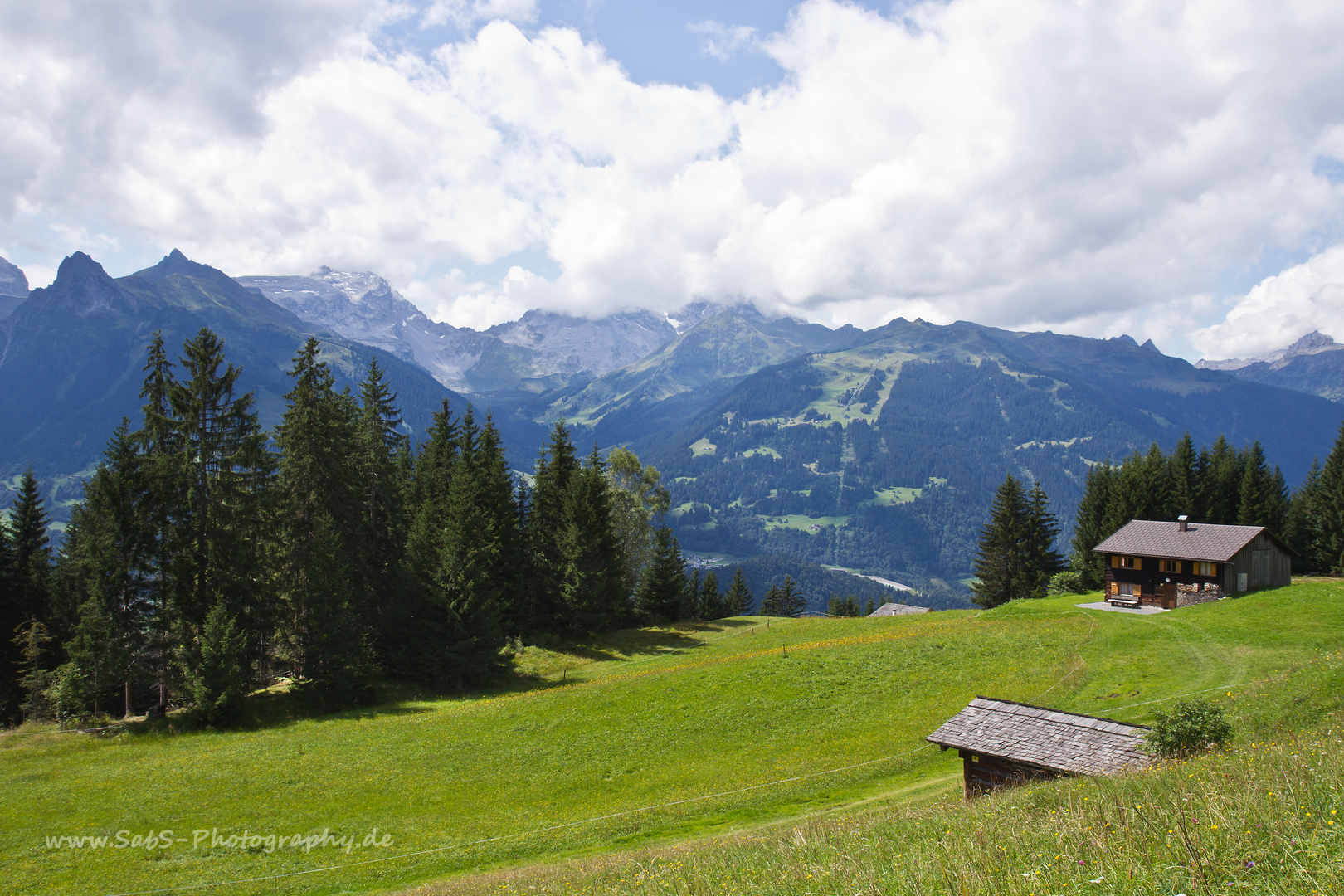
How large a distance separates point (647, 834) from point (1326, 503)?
278 ft

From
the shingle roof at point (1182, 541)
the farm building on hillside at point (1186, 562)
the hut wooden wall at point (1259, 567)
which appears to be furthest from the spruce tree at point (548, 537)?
the hut wooden wall at point (1259, 567)

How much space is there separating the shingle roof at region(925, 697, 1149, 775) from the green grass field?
233 cm

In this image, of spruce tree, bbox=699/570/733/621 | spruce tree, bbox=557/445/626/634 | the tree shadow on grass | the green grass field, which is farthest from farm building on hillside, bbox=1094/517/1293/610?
spruce tree, bbox=699/570/733/621

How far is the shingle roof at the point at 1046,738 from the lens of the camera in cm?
Answer: 1559

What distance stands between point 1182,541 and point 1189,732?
47690 millimetres

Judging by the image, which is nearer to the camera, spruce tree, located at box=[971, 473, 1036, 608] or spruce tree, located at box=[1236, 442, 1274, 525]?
spruce tree, located at box=[1236, 442, 1274, 525]

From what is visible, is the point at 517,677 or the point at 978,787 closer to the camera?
the point at 978,787

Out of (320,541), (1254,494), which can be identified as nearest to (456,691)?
(320,541)

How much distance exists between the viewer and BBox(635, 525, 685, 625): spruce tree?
70.9 meters

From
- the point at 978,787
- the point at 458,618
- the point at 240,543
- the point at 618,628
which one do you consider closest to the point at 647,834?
the point at 978,787

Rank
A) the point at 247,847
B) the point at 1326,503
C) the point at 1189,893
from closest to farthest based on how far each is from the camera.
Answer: the point at 1189,893 < the point at 247,847 < the point at 1326,503

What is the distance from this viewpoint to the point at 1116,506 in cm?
7181

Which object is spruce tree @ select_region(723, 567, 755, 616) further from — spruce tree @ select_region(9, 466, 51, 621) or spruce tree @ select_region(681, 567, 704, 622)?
spruce tree @ select_region(9, 466, 51, 621)

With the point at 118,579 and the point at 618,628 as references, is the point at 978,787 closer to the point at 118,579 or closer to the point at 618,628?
the point at 118,579
